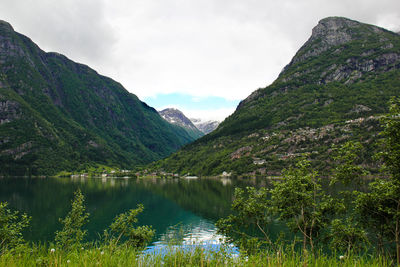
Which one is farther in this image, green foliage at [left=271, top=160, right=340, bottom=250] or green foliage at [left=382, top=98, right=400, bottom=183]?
green foliage at [left=271, top=160, right=340, bottom=250]

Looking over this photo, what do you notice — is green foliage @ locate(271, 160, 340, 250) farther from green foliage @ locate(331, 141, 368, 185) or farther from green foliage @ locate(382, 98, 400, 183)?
green foliage @ locate(382, 98, 400, 183)

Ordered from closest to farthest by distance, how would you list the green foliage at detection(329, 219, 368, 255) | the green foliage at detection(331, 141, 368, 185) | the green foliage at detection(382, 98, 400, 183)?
the green foliage at detection(382, 98, 400, 183), the green foliage at detection(331, 141, 368, 185), the green foliage at detection(329, 219, 368, 255)

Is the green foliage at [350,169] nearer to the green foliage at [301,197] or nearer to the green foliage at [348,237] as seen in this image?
the green foliage at [301,197]

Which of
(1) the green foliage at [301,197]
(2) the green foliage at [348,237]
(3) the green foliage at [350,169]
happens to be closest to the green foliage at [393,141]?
(3) the green foliage at [350,169]

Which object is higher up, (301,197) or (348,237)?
(301,197)

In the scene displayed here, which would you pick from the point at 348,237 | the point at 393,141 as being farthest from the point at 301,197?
the point at 393,141

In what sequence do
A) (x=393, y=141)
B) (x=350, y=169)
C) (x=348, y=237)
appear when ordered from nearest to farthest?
(x=393, y=141) < (x=350, y=169) < (x=348, y=237)

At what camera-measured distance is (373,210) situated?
42.5 feet

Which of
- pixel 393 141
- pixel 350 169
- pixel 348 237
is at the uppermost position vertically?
pixel 393 141

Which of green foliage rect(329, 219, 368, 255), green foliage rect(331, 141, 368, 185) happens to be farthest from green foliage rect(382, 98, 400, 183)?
green foliage rect(329, 219, 368, 255)

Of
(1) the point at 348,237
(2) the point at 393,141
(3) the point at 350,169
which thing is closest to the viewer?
(2) the point at 393,141

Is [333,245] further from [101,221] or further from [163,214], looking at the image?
[163,214]

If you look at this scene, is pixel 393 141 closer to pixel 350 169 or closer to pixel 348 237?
pixel 350 169

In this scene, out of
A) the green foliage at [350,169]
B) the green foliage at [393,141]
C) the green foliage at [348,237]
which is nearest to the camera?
the green foliage at [393,141]
